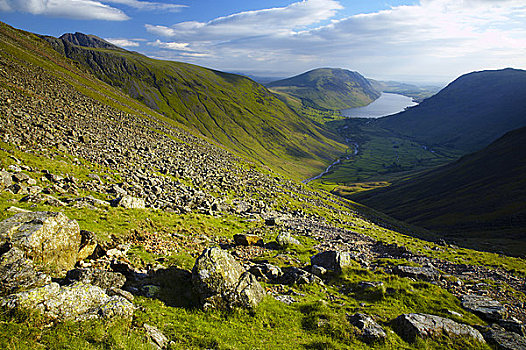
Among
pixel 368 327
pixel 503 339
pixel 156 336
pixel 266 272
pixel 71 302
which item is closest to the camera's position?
pixel 71 302

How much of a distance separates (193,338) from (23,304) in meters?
6.31

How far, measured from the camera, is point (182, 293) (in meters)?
14.1

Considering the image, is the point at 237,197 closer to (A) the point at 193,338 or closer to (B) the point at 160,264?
(B) the point at 160,264

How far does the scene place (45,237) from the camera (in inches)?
481

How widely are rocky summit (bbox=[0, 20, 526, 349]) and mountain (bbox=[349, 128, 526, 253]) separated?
56.1m

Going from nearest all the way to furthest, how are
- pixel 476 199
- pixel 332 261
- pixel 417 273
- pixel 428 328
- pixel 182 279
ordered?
pixel 428 328 < pixel 182 279 < pixel 332 261 < pixel 417 273 < pixel 476 199

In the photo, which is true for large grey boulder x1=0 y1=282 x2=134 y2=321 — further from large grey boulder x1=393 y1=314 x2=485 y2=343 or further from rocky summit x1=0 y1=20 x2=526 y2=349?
large grey boulder x1=393 y1=314 x2=485 y2=343

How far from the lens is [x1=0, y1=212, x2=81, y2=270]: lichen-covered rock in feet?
37.8

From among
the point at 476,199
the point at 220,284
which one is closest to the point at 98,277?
the point at 220,284

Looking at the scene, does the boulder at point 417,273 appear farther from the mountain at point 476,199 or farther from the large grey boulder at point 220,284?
the mountain at point 476,199

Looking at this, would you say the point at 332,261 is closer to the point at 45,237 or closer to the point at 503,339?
the point at 503,339

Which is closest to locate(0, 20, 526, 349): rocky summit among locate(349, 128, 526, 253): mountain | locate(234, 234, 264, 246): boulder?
locate(234, 234, 264, 246): boulder

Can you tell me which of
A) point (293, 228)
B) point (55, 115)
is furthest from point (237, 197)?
point (55, 115)

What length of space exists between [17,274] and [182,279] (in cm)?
738
